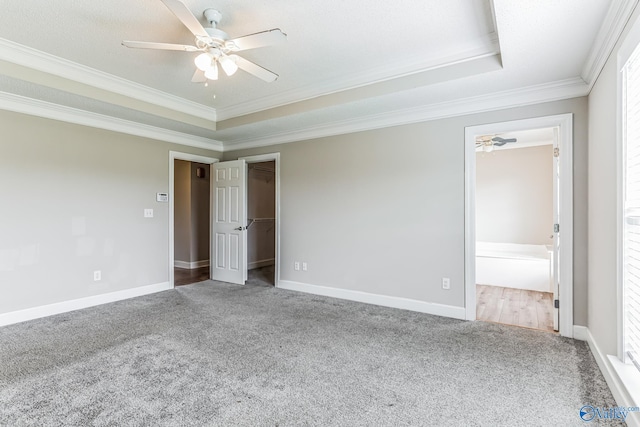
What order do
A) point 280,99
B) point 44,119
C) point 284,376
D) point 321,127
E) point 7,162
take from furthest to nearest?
point 321,127, point 280,99, point 44,119, point 7,162, point 284,376

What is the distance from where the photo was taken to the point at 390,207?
3949mm

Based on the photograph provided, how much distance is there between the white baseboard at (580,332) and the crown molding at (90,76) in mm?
4898

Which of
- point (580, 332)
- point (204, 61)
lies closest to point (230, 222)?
point (204, 61)

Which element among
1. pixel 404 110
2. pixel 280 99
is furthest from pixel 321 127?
pixel 404 110

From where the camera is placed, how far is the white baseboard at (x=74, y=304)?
3.36 metres

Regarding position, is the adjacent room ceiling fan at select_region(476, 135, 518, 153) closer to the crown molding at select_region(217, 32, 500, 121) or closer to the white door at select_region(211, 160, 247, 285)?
the crown molding at select_region(217, 32, 500, 121)

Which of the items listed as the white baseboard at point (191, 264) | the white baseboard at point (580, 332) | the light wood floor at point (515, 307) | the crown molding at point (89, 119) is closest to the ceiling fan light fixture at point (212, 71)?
the crown molding at point (89, 119)

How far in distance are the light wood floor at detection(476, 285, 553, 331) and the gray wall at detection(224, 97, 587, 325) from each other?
0.47 metres

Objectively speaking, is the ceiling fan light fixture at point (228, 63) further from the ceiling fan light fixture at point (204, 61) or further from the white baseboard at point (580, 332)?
the white baseboard at point (580, 332)

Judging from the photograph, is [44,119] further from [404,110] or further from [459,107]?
[459,107]

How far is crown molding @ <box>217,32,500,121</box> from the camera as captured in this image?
272 centimetres

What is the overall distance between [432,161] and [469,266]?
1.23 meters

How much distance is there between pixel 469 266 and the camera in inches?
136

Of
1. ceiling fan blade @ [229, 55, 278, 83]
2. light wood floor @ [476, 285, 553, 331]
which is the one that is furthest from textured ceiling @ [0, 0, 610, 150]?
light wood floor @ [476, 285, 553, 331]
